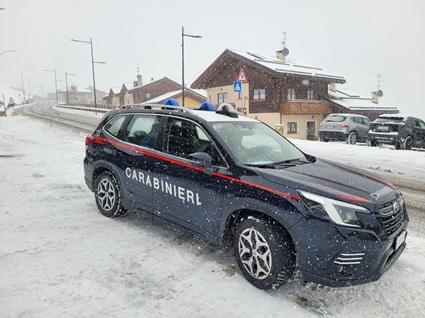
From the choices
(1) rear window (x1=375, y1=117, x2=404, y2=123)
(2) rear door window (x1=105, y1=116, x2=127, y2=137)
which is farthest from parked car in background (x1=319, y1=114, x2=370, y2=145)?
(2) rear door window (x1=105, y1=116, x2=127, y2=137)

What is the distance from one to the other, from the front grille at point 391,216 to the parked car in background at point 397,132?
12326 millimetres

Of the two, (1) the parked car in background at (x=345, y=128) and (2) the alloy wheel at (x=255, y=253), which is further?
(1) the parked car in background at (x=345, y=128)

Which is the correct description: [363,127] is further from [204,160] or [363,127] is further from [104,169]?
[204,160]

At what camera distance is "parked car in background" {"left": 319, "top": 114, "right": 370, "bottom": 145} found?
16.5 m

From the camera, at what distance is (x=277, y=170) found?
3.34m

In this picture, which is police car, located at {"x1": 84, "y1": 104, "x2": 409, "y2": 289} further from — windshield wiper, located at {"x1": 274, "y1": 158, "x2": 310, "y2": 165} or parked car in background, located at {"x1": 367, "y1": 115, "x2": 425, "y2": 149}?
parked car in background, located at {"x1": 367, "y1": 115, "x2": 425, "y2": 149}

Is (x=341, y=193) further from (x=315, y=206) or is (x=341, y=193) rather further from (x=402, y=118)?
(x=402, y=118)

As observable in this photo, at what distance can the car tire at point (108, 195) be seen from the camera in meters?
4.84

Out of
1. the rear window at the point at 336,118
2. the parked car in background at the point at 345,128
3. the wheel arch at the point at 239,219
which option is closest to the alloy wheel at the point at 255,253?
the wheel arch at the point at 239,219

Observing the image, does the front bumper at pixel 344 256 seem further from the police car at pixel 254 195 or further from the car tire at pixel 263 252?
the car tire at pixel 263 252

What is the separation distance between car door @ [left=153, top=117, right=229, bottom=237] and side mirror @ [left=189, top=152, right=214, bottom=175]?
36 mm

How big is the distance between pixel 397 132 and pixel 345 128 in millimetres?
2757

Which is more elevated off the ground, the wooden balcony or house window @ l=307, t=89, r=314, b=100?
house window @ l=307, t=89, r=314, b=100

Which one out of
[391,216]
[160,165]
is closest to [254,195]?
[391,216]
